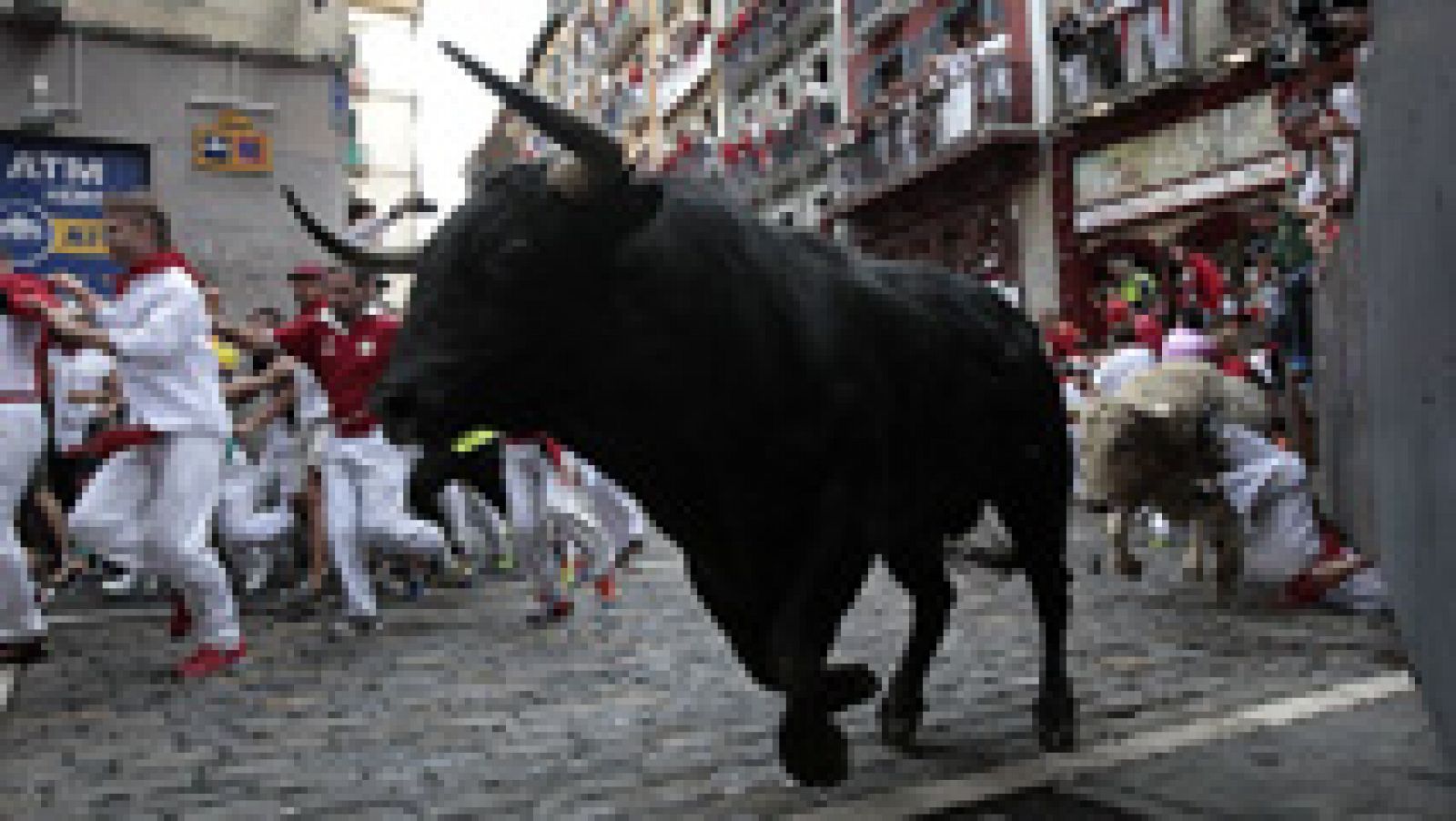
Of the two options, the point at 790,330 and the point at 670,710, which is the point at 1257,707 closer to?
the point at 670,710

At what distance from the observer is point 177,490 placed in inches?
241

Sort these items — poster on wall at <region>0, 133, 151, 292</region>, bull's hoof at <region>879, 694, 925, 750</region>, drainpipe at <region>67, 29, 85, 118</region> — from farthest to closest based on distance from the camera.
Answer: drainpipe at <region>67, 29, 85, 118</region>
poster on wall at <region>0, 133, 151, 292</region>
bull's hoof at <region>879, 694, 925, 750</region>

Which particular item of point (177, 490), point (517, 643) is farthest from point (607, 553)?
point (177, 490)

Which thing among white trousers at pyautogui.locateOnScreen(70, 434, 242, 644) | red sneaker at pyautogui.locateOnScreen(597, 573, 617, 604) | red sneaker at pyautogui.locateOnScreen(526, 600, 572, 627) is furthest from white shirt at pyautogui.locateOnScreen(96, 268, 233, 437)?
red sneaker at pyautogui.locateOnScreen(597, 573, 617, 604)

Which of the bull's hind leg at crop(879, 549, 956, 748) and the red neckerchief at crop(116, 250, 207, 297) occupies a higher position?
the red neckerchief at crop(116, 250, 207, 297)

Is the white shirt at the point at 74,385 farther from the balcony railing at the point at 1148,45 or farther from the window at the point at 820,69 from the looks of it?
the window at the point at 820,69

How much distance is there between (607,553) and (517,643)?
4.87 ft

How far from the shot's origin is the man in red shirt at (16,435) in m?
6.06

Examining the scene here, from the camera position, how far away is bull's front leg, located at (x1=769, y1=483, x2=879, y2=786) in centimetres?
Result: 290

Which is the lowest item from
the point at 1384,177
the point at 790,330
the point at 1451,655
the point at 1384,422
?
the point at 1451,655

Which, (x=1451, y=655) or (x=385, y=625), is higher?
(x=1451, y=655)

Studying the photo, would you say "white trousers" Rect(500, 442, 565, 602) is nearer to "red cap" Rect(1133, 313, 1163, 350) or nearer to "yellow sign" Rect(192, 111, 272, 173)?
"red cap" Rect(1133, 313, 1163, 350)

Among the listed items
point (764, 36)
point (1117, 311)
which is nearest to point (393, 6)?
point (764, 36)

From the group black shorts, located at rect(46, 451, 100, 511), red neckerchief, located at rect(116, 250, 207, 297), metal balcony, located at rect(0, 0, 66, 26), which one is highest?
metal balcony, located at rect(0, 0, 66, 26)
